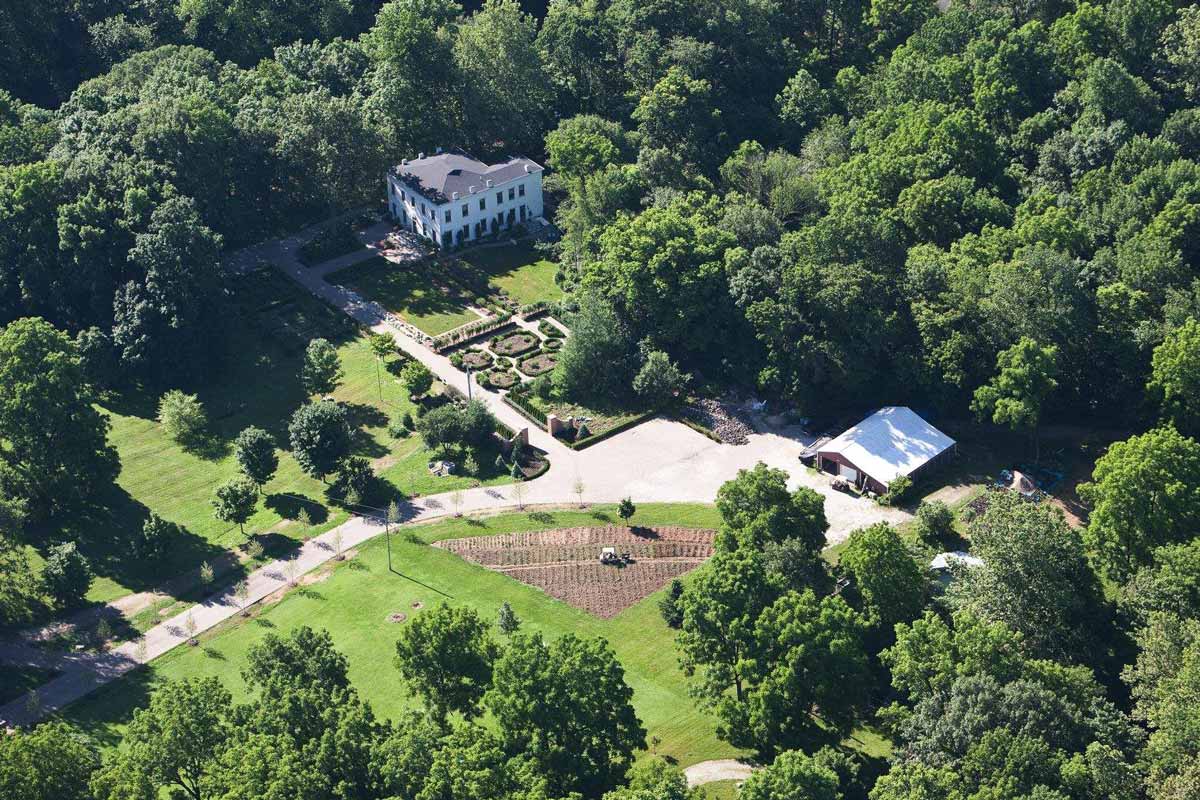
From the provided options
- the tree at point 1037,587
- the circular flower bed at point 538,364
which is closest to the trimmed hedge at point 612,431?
the circular flower bed at point 538,364

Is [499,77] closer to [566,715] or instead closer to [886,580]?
[886,580]

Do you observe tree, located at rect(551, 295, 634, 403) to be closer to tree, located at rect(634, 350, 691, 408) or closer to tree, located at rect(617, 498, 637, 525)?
tree, located at rect(634, 350, 691, 408)

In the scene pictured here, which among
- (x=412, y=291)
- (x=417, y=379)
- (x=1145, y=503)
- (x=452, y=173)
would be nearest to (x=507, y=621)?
(x=417, y=379)

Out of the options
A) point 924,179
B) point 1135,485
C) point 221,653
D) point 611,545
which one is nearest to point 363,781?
point 221,653

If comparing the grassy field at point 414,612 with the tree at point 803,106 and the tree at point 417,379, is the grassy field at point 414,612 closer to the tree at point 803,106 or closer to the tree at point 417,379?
the tree at point 417,379

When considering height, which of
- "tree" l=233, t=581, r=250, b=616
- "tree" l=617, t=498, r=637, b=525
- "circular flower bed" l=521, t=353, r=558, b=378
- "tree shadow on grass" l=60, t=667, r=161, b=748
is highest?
"circular flower bed" l=521, t=353, r=558, b=378

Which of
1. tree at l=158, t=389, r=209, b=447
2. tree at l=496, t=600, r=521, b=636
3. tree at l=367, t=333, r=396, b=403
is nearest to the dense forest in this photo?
tree at l=158, t=389, r=209, b=447
